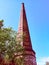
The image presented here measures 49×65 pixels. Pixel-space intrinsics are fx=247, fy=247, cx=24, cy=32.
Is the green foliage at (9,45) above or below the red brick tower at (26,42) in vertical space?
below

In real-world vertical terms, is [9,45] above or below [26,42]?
below

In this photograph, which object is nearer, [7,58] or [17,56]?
[7,58]

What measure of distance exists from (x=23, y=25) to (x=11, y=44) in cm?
996

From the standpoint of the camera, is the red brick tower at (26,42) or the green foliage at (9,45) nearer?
the green foliage at (9,45)

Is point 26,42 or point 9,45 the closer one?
point 9,45

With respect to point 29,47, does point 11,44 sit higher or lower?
lower

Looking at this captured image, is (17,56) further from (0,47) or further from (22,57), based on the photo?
(0,47)

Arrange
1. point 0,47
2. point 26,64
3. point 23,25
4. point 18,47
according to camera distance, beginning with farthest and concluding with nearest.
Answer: point 23,25
point 26,64
point 18,47
point 0,47

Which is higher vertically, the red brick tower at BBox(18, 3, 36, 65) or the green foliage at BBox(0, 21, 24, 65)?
→ the red brick tower at BBox(18, 3, 36, 65)

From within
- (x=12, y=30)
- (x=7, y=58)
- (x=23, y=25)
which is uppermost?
(x=23, y=25)

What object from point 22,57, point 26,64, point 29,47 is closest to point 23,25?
point 29,47

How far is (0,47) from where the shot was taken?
24.8 meters

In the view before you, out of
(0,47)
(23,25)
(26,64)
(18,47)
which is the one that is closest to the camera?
(0,47)

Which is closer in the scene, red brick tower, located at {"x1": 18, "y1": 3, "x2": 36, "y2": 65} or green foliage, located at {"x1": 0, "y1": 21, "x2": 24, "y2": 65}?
green foliage, located at {"x1": 0, "y1": 21, "x2": 24, "y2": 65}
